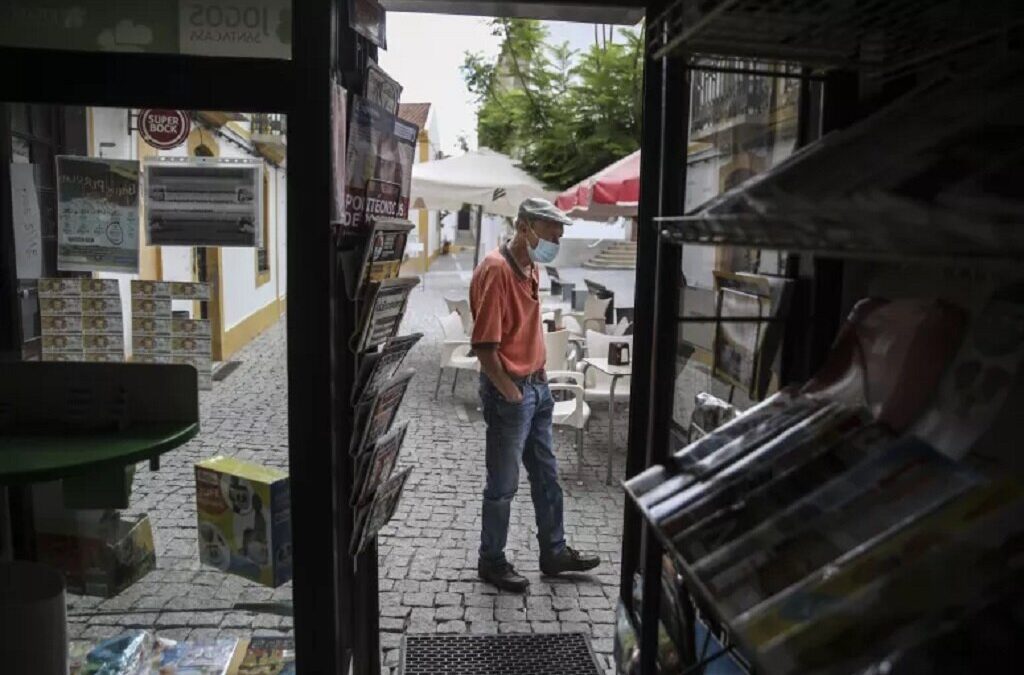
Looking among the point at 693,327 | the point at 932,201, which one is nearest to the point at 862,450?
the point at 932,201

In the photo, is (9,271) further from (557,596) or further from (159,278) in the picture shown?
(557,596)

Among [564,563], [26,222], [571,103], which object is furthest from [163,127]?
[571,103]

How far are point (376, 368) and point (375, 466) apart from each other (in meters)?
0.32

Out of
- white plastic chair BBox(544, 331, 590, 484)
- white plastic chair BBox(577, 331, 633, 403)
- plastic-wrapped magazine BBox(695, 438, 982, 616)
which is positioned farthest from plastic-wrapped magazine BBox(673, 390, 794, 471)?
white plastic chair BBox(577, 331, 633, 403)

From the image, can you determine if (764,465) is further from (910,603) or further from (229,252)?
(229,252)

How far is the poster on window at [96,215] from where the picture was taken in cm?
214

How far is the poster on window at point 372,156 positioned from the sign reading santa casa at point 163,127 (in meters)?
0.45

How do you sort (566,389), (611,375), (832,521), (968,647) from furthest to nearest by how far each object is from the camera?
(566,389)
(611,375)
(832,521)
(968,647)

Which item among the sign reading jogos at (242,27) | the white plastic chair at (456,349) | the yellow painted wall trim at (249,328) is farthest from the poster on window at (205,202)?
the white plastic chair at (456,349)

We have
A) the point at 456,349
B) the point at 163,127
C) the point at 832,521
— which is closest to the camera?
the point at 832,521

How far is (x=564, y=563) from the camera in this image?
13.5 ft

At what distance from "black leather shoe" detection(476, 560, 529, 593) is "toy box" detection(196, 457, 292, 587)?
1.83m

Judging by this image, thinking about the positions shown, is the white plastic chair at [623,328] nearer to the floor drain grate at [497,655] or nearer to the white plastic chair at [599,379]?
Answer: the white plastic chair at [599,379]

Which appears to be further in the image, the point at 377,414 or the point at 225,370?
the point at 225,370
